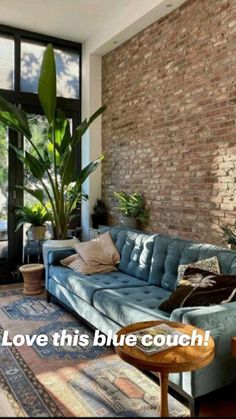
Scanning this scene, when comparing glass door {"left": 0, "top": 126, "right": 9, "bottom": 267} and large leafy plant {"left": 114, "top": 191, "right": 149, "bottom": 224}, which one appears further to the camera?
glass door {"left": 0, "top": 126, "right": 9, "bottom": 267}

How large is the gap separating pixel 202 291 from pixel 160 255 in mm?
964

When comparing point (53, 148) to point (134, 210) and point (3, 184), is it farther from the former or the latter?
point (134, 210)

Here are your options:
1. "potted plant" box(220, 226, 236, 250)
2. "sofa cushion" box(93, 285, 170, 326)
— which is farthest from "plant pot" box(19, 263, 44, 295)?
"potted plant" box(220, 226, 236, 250)

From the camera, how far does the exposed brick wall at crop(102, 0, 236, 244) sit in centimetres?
348

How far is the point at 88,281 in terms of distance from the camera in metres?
3.43

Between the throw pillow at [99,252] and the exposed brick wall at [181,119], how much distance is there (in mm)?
709

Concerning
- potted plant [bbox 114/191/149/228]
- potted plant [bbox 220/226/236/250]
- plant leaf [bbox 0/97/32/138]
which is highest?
plant leaf [bbox 0/97/32/138]

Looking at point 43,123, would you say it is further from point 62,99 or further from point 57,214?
point 57,214

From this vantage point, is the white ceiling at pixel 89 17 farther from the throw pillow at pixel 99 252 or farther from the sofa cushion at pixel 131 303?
the sofa cushion at pixel 131 303

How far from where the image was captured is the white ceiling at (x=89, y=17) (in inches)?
170

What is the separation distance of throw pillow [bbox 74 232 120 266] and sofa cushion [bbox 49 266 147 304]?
20cm

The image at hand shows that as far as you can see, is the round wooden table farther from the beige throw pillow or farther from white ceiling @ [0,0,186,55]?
white ceiling @ [0,0,186,55]

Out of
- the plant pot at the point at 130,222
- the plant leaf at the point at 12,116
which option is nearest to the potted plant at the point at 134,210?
the plant pot at the point at 130,222

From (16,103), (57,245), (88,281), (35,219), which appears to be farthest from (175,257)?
(16,103)
